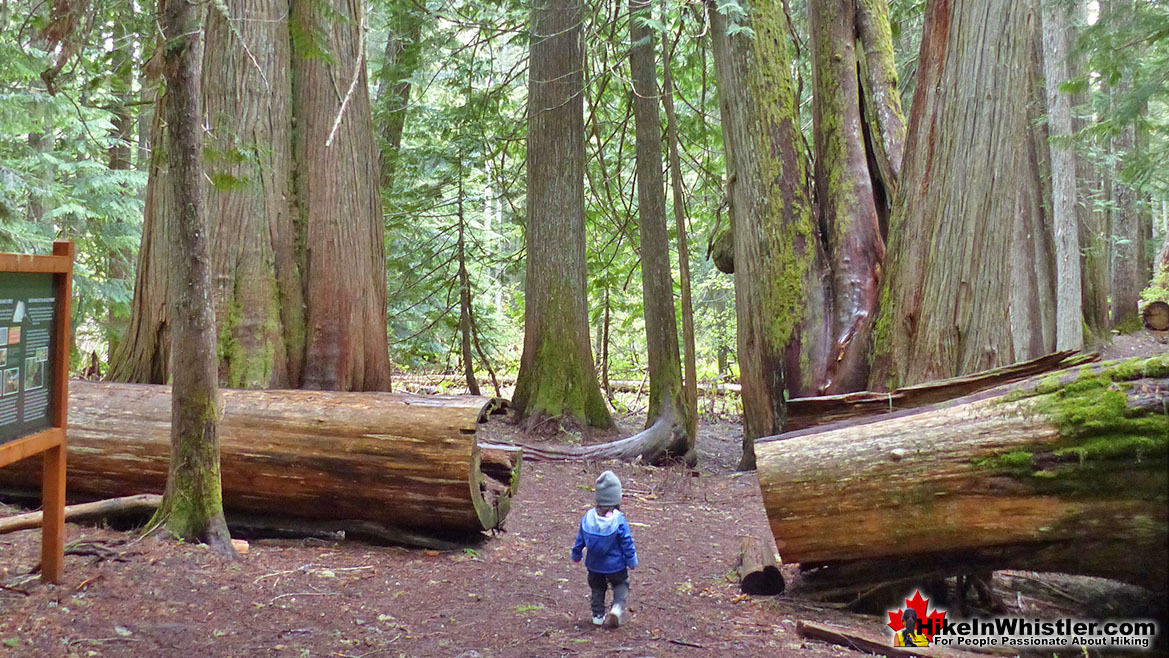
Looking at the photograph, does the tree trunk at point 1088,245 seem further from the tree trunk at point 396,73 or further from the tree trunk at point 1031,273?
the tree trunk at point 396,73

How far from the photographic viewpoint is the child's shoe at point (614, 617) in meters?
4.14

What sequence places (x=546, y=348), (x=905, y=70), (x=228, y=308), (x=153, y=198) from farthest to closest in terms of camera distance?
(x=905, y=70)
(x=546, y=348)
(x=153, y=198)
(x=228, y=308)

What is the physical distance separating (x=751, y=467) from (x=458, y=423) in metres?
5.32

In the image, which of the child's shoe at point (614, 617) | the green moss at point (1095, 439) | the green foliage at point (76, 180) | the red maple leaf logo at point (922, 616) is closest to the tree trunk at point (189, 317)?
the child's shoe at point (614, 617)

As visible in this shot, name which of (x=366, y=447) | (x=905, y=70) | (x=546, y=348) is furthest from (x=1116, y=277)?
(x=366, y=447)

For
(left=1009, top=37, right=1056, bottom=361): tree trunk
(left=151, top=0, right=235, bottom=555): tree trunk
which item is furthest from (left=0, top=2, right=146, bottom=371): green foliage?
(left=1009, top=37, right=1056, bottom=361): tree trunk

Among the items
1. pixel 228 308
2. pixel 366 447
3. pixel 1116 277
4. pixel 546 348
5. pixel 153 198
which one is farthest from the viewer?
pixel 1116 277

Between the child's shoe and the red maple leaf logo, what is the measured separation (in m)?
1.41

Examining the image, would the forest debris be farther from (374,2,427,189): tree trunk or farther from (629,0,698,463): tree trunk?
(374,2,427,189): tree trunk

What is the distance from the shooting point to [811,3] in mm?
9508

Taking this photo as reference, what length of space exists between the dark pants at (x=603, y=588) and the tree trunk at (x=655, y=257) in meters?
6.13

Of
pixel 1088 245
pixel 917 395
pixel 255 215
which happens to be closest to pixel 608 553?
pixel 917 395

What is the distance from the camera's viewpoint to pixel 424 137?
45.6ft

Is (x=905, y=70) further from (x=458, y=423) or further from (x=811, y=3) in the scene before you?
(x=458, y=423)
